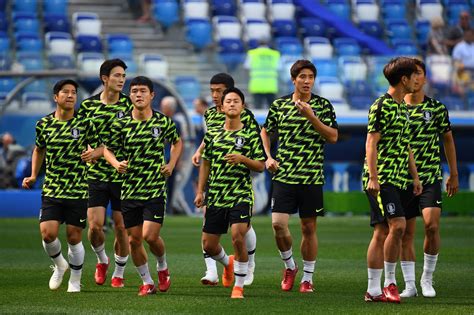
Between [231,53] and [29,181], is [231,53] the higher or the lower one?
the higher one

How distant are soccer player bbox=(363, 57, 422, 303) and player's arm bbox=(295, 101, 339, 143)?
3.73ft

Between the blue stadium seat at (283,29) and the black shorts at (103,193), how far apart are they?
22305 mm

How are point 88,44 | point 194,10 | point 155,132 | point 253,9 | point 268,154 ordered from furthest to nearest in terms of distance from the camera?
point 253,9
point 194,10
point 88,44
point 268,154
point 155,132

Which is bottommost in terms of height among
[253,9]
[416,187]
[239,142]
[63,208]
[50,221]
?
[50,221]

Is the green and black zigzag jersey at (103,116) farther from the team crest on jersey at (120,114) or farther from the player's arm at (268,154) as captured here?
the player's arm at (268,154)

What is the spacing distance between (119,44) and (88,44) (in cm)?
125

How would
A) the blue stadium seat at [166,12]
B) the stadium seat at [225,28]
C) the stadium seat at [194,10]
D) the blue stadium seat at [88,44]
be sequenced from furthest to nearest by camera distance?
the blue stadium seat at [166,12]
the stadium seat at [194,10]
the stadium seat at [225,28]
the blue stadium seat at [88,44]

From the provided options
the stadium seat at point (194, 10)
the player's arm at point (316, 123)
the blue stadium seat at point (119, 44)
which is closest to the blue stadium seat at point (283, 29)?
the stadium seat at point (194, 10)

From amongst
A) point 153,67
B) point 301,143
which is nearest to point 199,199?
point 301,143

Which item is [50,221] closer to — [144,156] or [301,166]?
[144,156]

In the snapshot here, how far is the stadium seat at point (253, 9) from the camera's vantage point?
36.5m

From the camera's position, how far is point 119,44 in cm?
3400


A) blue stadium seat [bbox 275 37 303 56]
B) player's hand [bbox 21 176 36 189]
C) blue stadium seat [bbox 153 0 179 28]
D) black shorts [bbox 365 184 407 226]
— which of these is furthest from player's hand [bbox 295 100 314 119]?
blue stadium seat [bbox 153 0 179 28]

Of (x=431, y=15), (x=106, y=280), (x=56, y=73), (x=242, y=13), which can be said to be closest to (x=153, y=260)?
(x=106, y=280)
